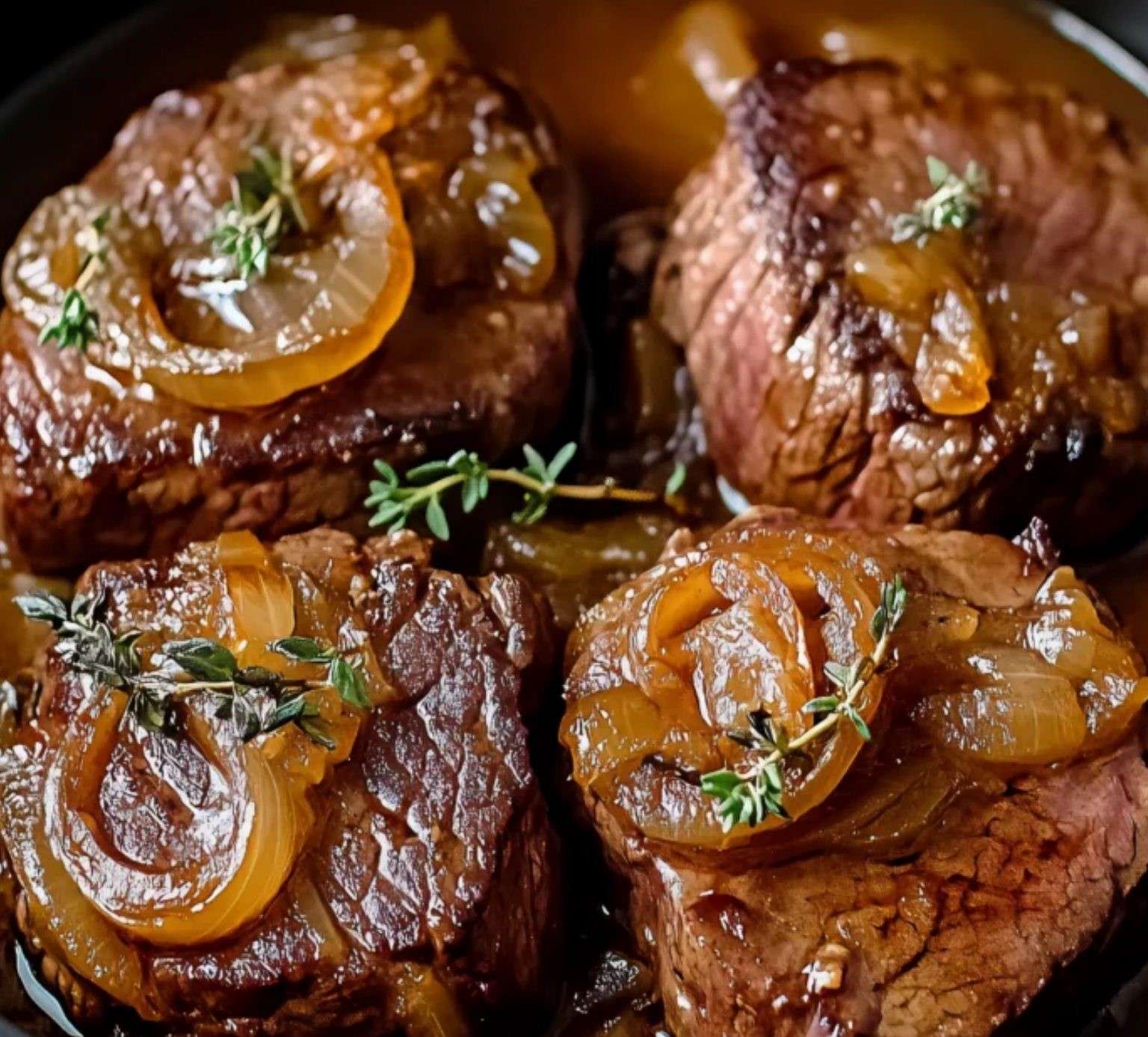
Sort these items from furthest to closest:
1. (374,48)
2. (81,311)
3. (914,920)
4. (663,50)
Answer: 1. (663,50)
2. (374,48)
3. (81,311)
4. (914,920)

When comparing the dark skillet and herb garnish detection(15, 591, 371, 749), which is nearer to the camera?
herb garnish detection(15, 591, 371, 749)

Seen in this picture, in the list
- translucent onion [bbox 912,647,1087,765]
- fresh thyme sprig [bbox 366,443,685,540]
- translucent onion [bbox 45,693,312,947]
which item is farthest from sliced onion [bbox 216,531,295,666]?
translucent onion [bbox 912,647,1087,765]

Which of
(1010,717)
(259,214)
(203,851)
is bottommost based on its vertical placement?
(203,851)

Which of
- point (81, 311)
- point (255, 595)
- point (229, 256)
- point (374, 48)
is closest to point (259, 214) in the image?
point (229, 256)

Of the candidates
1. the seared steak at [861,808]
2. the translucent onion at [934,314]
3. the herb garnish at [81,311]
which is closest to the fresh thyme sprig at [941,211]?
the translucent onion at [934,314]

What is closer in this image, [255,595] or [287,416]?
[255,595]

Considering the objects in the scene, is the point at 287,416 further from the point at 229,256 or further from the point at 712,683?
the point at 712,683

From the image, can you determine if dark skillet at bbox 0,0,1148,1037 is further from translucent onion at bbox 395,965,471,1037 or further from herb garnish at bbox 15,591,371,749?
translucent onion at bbox 395,965,471,1037
